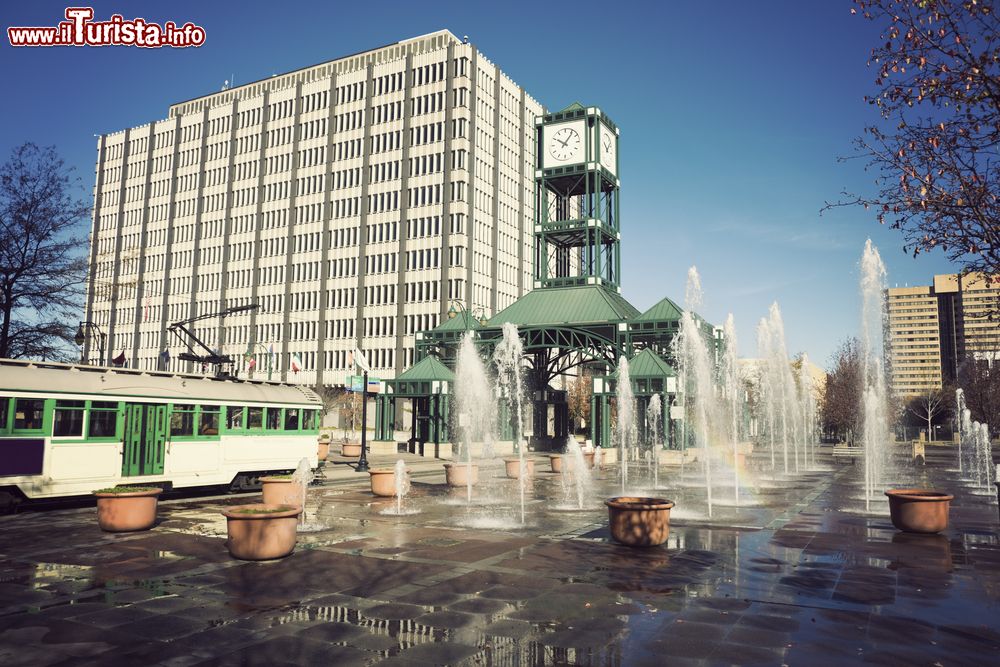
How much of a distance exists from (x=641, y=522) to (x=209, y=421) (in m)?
13.8

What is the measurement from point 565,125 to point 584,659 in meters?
49.7

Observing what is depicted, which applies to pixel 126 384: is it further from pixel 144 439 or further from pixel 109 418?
pixel 144 439

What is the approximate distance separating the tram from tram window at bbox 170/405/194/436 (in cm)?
3

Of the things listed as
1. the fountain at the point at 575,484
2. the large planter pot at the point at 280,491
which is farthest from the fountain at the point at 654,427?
the large planter pot at the point at 280,491

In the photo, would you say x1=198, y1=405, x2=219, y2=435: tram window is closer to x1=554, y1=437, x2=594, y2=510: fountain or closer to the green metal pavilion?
x1=554, y1=437, x2=594, y2=510: fountain

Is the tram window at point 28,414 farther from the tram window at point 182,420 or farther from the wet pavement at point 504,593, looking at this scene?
the tram window at point 182,420

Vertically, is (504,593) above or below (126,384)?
below

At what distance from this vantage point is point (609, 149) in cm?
5350

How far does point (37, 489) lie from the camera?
15922mm

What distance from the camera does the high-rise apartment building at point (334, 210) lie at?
80.8m

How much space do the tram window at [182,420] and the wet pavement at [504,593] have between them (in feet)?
12.3

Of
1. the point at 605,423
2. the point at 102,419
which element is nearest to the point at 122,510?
the point at 102,419

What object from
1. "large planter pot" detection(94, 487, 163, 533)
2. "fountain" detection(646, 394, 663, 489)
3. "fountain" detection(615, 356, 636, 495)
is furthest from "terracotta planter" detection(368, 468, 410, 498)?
"fountain" detection(646, 394, 663, 489)

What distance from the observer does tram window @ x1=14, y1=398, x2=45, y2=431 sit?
612 inches
